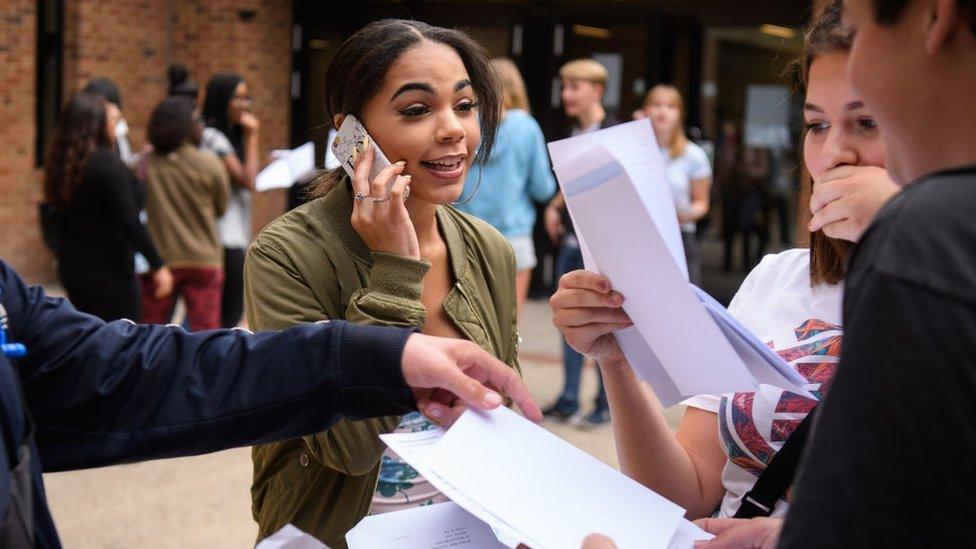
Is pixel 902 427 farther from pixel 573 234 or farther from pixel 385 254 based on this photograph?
pixel 573 234

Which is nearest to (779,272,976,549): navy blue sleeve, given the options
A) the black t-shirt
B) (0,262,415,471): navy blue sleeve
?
the black t-shirt

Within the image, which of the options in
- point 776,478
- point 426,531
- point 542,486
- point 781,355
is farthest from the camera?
point 781,355

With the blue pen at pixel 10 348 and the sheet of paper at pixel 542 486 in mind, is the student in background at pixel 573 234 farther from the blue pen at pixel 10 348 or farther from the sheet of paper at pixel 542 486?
the blue pen at pixel 10 348

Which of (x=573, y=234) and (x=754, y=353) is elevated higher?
(x=754, y=353)

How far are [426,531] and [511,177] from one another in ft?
16.5

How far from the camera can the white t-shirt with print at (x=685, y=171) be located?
750cm

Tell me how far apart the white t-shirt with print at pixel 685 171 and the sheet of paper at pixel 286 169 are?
2468mm

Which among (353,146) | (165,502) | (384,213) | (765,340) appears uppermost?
(353,146)

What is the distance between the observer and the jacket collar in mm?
2371

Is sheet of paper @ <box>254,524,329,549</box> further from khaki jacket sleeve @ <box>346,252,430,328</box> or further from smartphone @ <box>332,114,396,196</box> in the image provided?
smartphone @ <box>332,114,396,196</box>

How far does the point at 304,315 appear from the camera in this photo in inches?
87.1

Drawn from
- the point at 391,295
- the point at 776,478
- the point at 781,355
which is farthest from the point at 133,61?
the point at 776,478

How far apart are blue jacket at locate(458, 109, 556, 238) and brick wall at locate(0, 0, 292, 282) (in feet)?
20.4

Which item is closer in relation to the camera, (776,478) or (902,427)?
(902,427)
